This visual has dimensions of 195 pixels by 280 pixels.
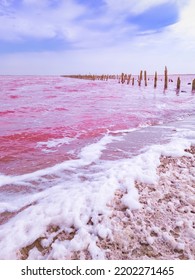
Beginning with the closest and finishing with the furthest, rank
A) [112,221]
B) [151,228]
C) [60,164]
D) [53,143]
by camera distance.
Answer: [151,228] → [112,221] → [60,164] → [53,143]

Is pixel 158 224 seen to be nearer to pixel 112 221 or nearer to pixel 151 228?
pixel 151 228

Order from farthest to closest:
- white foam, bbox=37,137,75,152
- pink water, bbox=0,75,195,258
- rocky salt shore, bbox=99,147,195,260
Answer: white foam, bbox=37,137,75,152 → pink water, bbox=0,75,195,258 → rocky salt shore, bbox=99,147,195,260

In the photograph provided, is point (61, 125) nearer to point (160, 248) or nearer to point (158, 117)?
point (158, 117)


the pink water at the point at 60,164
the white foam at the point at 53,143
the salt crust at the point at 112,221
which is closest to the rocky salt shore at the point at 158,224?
the salt crust at the point at 112,221

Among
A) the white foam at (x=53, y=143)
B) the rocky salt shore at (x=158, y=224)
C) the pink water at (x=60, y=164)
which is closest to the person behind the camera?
the rocky salt shore at (x=158, y=224)

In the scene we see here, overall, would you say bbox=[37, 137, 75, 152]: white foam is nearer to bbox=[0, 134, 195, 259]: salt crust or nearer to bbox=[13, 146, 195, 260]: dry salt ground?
bbox=[0, 134, 195, 259]: salt crust

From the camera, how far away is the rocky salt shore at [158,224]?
234 centimetres

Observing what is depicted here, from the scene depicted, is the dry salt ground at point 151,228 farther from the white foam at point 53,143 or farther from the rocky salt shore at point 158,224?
the white foam at point 53,143

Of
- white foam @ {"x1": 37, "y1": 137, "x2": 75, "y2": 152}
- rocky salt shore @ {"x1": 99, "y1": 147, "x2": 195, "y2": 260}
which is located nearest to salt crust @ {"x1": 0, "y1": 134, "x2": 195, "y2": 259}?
rocky salt shore @ {"x1": 99, "y1": 147, "x2": 195, "y2": 260}

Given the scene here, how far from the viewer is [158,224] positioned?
8.87ft

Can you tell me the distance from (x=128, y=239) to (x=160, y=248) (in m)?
0.32

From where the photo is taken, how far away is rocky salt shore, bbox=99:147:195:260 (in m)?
2.34

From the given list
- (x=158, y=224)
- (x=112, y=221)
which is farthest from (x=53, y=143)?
(x=158, y=224)

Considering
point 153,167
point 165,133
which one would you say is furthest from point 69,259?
point 165,133
